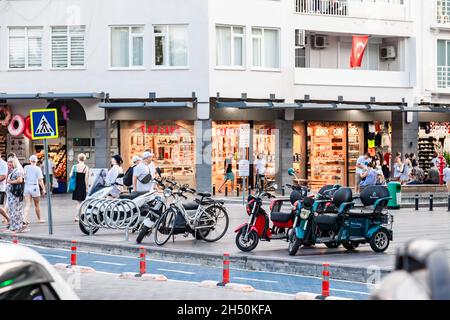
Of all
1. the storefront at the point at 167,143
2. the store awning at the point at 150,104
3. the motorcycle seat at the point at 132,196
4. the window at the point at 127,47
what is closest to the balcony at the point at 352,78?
the storefront at the point at 167,143

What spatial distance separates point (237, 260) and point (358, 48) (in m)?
28.6

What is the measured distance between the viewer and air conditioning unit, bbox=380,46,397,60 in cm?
4559

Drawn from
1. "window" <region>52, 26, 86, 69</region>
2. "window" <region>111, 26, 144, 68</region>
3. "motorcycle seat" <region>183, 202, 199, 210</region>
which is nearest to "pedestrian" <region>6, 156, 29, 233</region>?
"motorcycle seat" <region>183, 202, 199, 210</region>

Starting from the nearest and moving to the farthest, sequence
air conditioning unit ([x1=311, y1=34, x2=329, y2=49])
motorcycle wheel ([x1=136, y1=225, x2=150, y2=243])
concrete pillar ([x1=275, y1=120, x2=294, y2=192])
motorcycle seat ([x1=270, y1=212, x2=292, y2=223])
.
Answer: motorcycle seat ([x1=270, y1=212, x2=292, y2=223])
motorcycle wheel ([x1=136, y1=225, x2=150, y2=243])
concrete pillar ([x1=275, y1=120, x2=294, y2=192])
air conditioning unit ([x1=311, y1=34, x2=329, y2=49])

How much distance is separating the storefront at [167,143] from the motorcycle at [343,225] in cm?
2496

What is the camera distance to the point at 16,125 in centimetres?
4156

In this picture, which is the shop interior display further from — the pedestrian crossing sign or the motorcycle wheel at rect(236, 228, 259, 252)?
the motorcycle wheel at rect(236, 228, 259, 252)

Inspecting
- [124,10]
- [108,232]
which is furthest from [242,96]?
[108,232]

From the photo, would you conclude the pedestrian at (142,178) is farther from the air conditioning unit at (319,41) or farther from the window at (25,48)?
the air conditioning unit at (319,41)

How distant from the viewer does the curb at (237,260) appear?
14.7 m

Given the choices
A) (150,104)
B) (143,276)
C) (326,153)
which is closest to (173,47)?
(150,104)

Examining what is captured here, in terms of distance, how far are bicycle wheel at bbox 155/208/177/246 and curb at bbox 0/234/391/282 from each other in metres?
0.48
